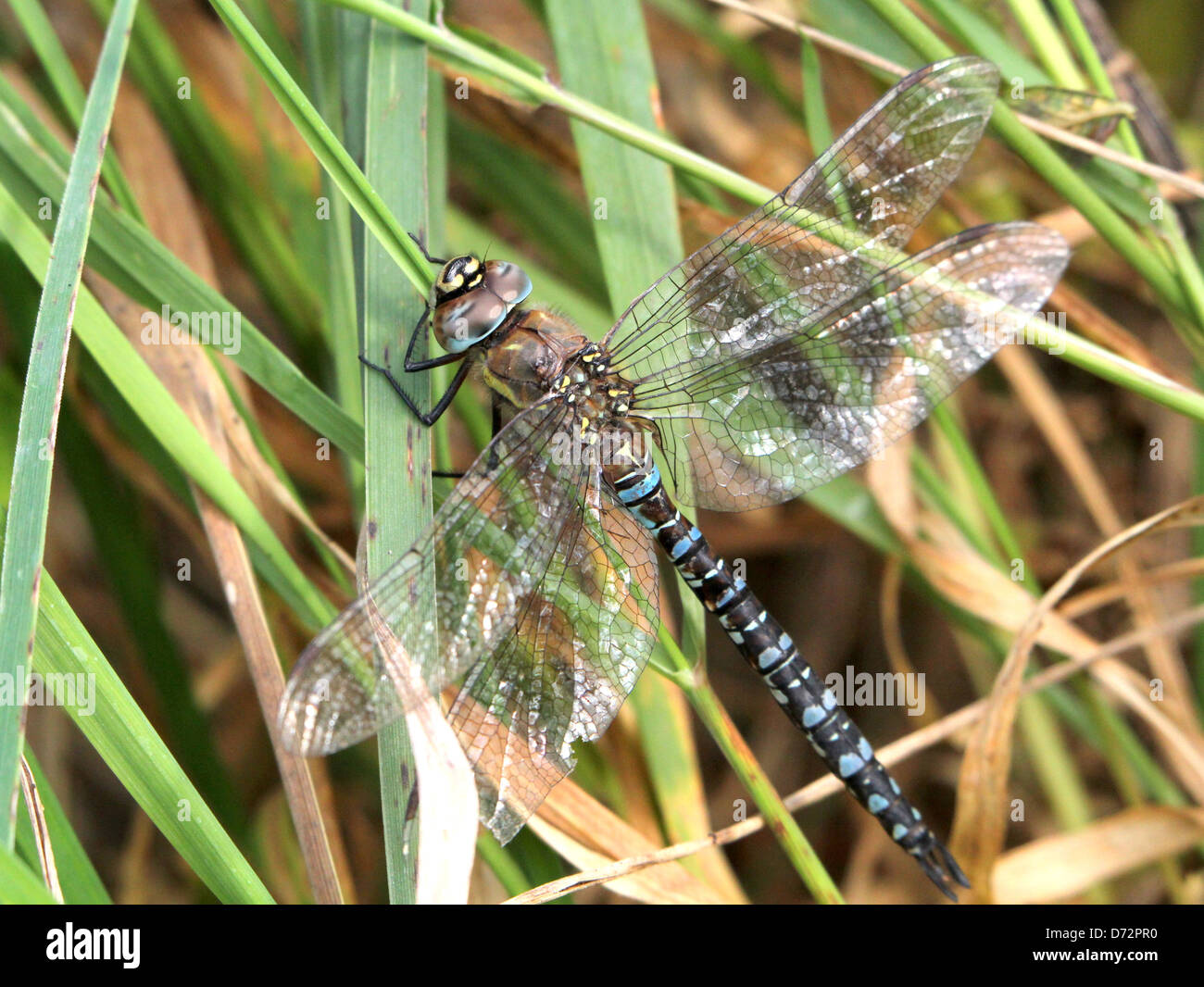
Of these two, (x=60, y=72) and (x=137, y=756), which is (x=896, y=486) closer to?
(x=137, y=756)

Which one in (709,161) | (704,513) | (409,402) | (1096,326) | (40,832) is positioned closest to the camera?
(40,832)

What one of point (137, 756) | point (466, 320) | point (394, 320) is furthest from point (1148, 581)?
point (137, 756)

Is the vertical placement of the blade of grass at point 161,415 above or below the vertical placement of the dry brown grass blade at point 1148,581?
above

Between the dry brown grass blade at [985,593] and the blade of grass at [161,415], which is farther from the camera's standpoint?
the dry brown grass blade at [985,593]

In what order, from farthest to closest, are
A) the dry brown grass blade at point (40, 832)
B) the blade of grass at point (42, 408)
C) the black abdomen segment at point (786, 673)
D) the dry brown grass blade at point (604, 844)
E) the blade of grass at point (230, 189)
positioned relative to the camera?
1. the blade of grass at point (230, 189)
2. the black abdomen segment at point (786, 673)
3. the dry brown grass blade at point (604, 844)
4. the dry brown grass blade at point (40, 832)
5. the blade of grass at point (42, 408)

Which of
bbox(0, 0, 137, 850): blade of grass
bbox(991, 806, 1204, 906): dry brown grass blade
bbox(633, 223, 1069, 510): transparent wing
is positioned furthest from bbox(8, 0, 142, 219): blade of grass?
bbox(991, 806, 1204, 906): dry brown grass blade

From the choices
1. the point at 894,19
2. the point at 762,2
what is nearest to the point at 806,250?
the point at 894,19

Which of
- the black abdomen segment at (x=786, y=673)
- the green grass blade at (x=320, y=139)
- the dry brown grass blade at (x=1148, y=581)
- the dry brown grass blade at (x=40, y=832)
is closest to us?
the dry brown grass blade at (x=40, y=832)

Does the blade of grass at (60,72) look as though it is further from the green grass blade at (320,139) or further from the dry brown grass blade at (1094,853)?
the dry brown grass blade at (1094,853)

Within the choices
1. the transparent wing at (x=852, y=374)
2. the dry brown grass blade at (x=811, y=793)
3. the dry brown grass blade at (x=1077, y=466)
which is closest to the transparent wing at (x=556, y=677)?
the dry brown grass blade at (x=811, y=793)
